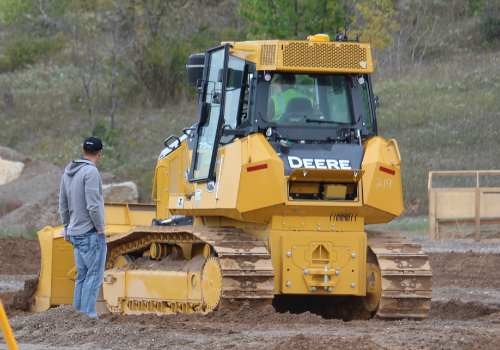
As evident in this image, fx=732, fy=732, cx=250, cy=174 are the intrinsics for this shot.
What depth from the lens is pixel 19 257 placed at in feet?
52.0

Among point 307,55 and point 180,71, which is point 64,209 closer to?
point 307,55

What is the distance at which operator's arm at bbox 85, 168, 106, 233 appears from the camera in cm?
729

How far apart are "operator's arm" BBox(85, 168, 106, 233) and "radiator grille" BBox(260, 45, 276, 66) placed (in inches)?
84.0

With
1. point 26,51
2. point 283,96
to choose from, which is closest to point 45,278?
point 283,96

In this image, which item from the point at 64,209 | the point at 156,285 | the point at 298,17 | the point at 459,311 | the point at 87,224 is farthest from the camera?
the point at 298,17

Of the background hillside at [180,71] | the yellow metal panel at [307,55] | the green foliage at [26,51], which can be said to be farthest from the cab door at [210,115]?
the green foliage at [26,51]

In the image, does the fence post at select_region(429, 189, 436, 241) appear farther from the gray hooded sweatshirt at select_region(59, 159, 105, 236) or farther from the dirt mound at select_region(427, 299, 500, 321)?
the gray hooded sweatshirt at select_region(59, 159, 105, 236)

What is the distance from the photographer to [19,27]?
46062 millimetres

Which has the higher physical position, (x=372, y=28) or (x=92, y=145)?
(x=372, y=28)

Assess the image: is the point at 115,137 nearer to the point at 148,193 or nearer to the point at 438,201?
the point at 148,193

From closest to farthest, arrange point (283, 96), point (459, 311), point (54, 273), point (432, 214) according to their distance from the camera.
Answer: point (283, 96)
point (459, 311)
point (54, 273)
point (432, 214)

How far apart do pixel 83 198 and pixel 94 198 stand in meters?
0.17

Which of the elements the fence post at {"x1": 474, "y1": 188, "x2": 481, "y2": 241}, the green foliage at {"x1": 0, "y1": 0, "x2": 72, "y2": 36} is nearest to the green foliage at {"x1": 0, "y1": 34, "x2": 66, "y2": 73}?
the green foliage at {"x1": 0, "y1": 0, "x2": 72, "y2": 36}

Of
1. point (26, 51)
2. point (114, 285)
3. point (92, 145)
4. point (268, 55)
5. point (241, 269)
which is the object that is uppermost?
point (26, 51)
